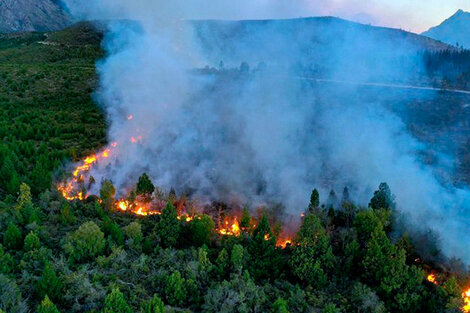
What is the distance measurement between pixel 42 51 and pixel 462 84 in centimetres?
6417

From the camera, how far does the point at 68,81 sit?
165 feet

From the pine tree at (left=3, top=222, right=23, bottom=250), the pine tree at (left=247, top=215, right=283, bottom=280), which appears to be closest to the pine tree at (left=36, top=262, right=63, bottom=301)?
the pine tree at (left=3, top=222, right=23, bottom=250)

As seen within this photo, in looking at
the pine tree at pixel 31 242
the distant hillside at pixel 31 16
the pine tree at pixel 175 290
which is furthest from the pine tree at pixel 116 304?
the distant hillside at pixel 31 16

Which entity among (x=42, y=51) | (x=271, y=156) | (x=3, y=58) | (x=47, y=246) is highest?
(x=42, y=51)

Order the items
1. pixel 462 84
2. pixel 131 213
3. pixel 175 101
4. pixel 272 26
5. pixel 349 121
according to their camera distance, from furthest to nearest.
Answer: pixel 272 26 → pixel 462 84 → pixel 349 121 → pixel 175 101 → pixel 131 213

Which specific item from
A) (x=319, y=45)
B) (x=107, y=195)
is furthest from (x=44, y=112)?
(x=319, y=45)

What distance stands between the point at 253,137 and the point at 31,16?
11886 centimetres

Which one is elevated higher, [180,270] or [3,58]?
[3,58]

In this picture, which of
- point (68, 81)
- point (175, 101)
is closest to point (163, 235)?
point (175, 101)

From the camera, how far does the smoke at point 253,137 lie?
3024 centimetres

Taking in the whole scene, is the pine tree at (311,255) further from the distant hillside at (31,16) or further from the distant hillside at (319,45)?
the distant hillside at (31,16)

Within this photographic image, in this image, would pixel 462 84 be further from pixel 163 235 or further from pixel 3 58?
pixel 3 58

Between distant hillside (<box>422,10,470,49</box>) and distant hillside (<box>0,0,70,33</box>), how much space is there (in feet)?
454

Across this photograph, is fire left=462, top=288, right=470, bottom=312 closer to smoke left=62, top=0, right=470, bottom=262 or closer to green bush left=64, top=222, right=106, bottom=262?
smoke left=62, top=0, right=470, bottom=262
